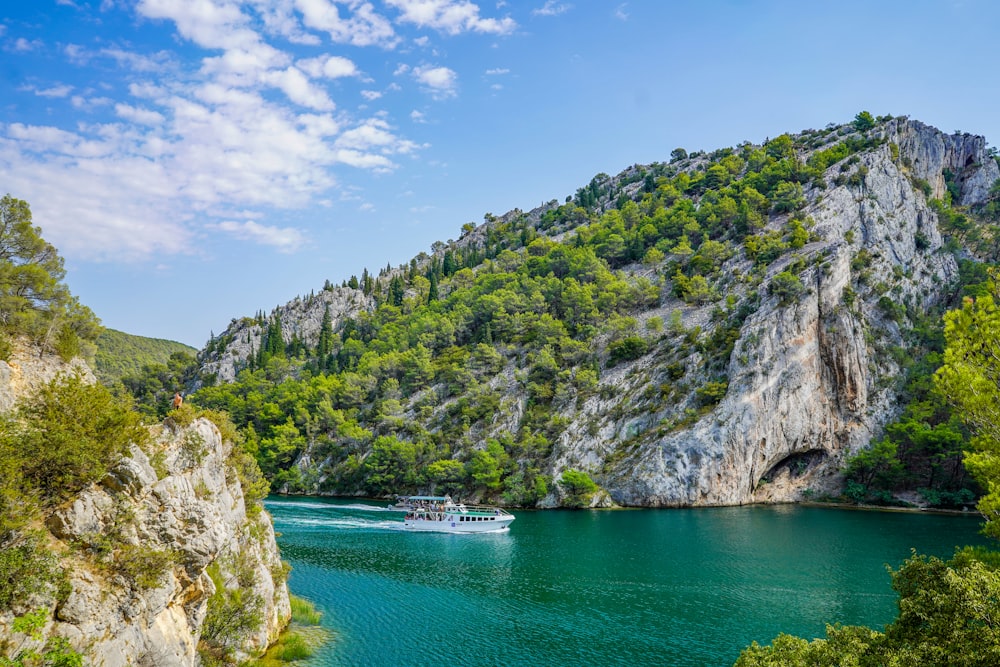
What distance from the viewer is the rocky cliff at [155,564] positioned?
14344 mm

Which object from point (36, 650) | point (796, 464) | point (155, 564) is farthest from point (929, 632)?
point (796, 464)

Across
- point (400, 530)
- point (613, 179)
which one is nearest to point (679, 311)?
point (400, 530)

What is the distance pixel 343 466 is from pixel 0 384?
72733mm

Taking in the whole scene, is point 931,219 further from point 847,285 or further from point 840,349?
point 840,349

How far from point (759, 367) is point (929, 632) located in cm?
6420

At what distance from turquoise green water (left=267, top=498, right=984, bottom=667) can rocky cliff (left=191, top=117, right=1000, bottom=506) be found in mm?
11291

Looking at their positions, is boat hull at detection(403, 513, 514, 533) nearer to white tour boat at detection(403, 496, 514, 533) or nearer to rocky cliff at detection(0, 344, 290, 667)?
white tour boat at detection(403, 496, 514, 533)

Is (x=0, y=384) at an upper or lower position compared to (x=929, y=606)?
upper

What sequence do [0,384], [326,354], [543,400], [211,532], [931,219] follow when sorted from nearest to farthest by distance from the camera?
[0,384]
[211,532]
[543,400]
[931,219]
[326,354]

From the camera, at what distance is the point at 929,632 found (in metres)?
11.9

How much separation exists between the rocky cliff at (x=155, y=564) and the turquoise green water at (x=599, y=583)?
→ 21.0 feet

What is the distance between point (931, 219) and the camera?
94.7 metres

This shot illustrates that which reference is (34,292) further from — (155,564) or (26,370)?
(155,564)

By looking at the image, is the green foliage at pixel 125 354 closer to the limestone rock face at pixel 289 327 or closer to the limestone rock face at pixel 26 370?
the limestone rock face at pixel 289 327
